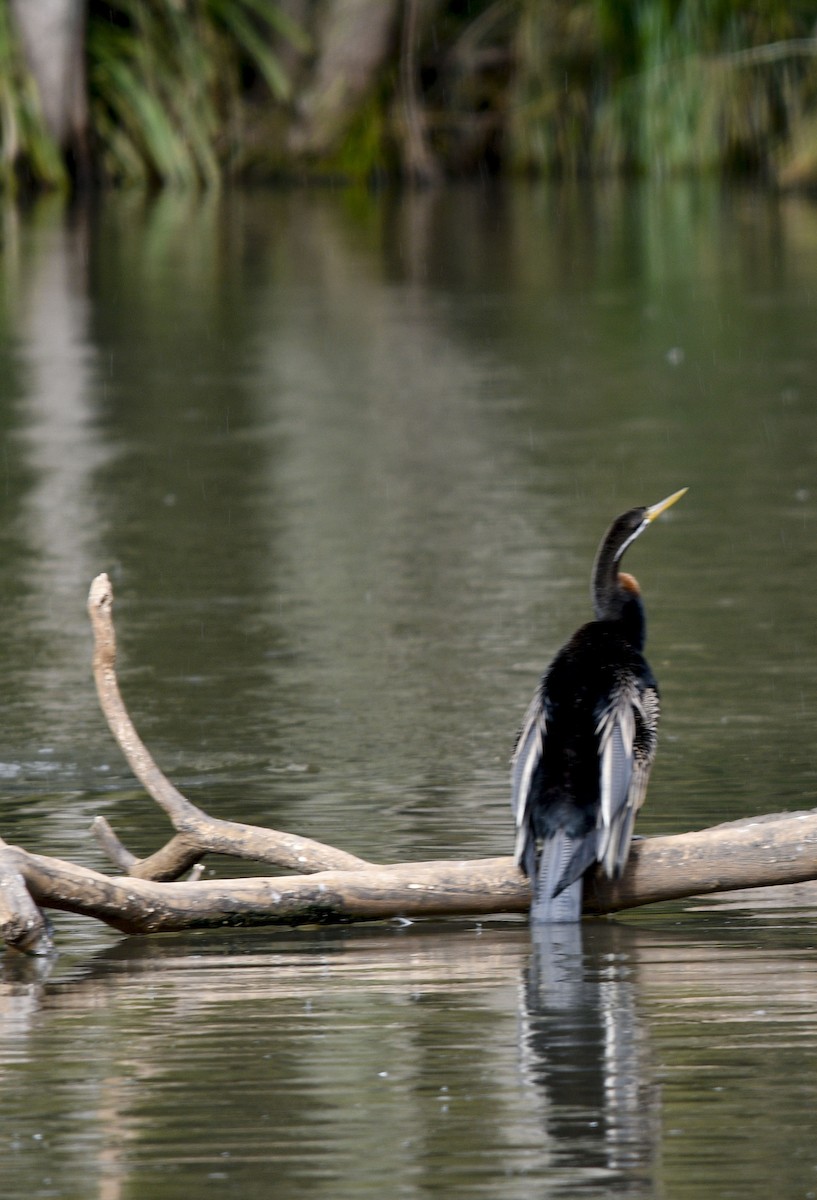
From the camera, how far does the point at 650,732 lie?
5582 mm

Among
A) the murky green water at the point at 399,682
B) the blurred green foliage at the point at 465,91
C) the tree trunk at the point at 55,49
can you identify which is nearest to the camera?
the murky green water at the point at 399,682

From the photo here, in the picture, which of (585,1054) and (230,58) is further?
(230,58)

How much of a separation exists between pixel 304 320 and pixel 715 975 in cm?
1389

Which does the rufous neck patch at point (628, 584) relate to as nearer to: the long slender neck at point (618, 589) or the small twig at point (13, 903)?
the long slender neck at point (618, 589)

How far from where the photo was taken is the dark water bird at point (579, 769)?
17.3ft

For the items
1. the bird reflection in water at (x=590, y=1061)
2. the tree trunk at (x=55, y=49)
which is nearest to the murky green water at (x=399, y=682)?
the bird reflection in water at (x=590, y=1061)

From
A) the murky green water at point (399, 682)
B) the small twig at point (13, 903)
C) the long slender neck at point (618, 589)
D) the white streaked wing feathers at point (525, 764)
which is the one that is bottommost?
the murky green water at point (399, 682)

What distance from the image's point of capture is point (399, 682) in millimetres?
8445

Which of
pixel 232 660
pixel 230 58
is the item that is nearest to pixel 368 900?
pixel 232 660

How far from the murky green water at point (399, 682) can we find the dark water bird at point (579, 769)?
182 mm

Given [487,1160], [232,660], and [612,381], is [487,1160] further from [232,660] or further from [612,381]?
[612,381]

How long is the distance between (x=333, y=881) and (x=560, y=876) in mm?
458

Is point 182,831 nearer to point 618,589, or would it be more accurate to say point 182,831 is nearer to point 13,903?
point 13,903

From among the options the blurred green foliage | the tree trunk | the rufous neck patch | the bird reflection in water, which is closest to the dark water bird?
the bird reflection in water
